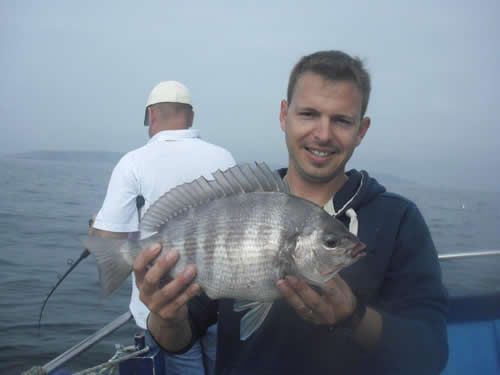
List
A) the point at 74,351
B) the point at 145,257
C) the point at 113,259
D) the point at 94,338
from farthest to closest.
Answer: the point at 94,338
the point at 74,351
the point at 113,259
the point at 145,257

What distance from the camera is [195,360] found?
3.28 meters

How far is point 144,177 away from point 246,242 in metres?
1.72

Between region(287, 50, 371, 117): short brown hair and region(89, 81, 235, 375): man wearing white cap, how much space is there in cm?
133

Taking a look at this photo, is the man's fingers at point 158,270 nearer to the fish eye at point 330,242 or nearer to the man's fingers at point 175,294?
the man's fingers at point 175,294

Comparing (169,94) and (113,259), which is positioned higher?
(169,94)

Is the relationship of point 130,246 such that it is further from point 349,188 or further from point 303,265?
point 349,188

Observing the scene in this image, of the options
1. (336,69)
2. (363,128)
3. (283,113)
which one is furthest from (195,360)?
(336,69)

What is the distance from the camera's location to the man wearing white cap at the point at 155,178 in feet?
10.2

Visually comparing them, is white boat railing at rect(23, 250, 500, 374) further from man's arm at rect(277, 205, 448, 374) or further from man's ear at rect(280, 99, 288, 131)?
man's ear at rect(280, 99, 288, 131)

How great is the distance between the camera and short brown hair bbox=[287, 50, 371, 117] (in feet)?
6.57

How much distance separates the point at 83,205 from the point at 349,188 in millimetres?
19524

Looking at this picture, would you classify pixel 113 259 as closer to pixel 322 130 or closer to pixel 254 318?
pixel 254 318

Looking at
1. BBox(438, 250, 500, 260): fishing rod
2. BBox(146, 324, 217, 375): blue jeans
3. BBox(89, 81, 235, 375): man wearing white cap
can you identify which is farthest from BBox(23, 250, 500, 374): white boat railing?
BBox(146, 324, 217, 375): blue jeans

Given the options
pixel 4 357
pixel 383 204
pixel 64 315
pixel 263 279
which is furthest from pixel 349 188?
pixel 64 315
